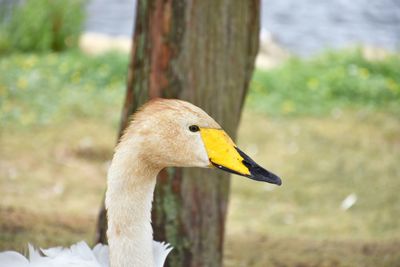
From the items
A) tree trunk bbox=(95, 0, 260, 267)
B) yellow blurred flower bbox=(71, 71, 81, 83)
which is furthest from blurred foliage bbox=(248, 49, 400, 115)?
tree trunk bbox=(95, 0, 260, 267)

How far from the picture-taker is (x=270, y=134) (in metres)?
8.64

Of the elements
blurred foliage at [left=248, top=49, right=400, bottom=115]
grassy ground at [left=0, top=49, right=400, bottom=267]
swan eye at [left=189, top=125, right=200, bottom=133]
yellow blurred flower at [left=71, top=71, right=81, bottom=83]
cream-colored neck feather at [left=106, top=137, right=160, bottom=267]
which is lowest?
grassy ground at [left=0, top=49, right=400, bottom=267]

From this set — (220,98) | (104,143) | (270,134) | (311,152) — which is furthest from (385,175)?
(220,98)

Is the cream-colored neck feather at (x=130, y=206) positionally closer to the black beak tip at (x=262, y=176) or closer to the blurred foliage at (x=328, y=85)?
the black beak tip at (x=262, y=176)

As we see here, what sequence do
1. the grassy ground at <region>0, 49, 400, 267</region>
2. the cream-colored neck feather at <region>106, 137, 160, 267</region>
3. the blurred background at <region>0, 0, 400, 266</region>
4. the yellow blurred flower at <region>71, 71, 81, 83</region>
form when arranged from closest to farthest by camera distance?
the cream-colored neck feather at <region>106, 137, 160, 267</region>
the grassy ground at <region>0, 49, 400, 267</region>
the blurred background at <region>0, 0, 400, 266</region>
the yellow blurred flower at <region>71, 71, 81, 83</region>

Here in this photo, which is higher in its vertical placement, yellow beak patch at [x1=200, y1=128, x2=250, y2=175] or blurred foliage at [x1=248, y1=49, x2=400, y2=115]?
yellow beak patch at [x1=200, y1=128, x2=250, y2=175]

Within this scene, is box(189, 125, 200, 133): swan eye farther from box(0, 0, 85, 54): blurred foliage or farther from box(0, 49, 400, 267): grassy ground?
box(0, 0, 85, 54): blurred foliage

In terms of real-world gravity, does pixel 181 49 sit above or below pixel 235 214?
above

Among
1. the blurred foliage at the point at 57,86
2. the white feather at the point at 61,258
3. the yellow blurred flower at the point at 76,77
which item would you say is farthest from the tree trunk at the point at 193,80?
the yellow blurred flower at the point at 76,77

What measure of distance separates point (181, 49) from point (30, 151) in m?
4.06

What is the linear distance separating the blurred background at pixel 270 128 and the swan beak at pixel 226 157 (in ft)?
8.79

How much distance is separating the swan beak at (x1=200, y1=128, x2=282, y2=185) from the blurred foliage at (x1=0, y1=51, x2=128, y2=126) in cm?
598

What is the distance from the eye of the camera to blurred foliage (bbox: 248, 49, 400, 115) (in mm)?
9531

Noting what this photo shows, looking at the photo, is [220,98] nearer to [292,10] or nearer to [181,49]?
[181,49]
